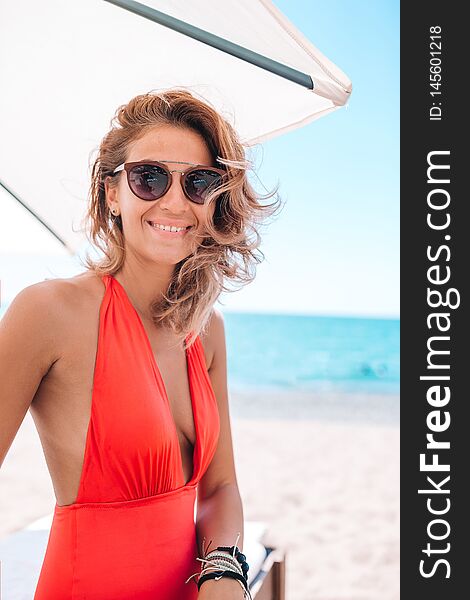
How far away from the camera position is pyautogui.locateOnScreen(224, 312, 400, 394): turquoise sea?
71.5ft

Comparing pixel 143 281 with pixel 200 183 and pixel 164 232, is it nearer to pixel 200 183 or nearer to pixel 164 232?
pixel 164 232

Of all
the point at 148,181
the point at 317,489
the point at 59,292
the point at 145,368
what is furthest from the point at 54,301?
the point at 317,489

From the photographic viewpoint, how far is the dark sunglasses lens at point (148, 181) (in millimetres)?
1655

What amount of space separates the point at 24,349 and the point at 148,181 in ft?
1.64

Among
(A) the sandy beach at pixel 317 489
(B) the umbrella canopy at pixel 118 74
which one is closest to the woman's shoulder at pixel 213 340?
(B) the umbrella canopy at pixel 118 74

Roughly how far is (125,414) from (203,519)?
467 mm

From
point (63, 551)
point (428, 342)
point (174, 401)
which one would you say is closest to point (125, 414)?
point (174, 401)

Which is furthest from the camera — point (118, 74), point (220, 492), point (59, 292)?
point (118, 74)

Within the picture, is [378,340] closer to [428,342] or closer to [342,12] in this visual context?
[342,12]

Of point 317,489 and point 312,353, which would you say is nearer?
point 317,489

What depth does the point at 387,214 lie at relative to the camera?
86.4ft

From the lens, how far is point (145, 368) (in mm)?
1611

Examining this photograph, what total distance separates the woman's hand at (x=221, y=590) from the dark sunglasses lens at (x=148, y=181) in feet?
2.94

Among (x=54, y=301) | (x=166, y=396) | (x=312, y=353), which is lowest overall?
(x=166, y=396)
